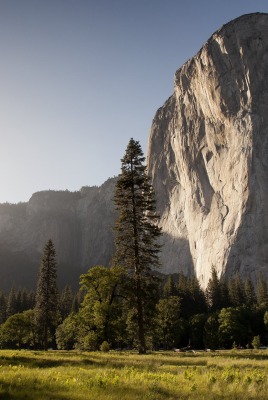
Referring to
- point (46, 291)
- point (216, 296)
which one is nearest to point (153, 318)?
point (46, 291)

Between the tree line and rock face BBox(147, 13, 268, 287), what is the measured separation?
1053 inches

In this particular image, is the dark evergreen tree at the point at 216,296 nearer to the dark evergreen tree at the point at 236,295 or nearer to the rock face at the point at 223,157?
the dark evergreen tree at the point at 236,295

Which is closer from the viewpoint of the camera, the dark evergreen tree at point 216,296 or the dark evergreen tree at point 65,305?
the dark evergreen tree at point 216,296

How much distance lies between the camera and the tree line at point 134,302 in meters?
26.9

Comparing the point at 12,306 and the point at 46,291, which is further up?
the point at 46,291

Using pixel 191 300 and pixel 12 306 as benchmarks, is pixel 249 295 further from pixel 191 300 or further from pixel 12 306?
pixel 12 306

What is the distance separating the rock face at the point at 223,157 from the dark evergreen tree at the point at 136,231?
94.5 metres

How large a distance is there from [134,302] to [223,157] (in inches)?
4423

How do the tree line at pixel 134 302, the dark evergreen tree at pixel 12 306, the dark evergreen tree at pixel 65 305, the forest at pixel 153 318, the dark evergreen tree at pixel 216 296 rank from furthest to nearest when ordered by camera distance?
the dark evergreen tree at pixel 65 305, the dark evergreen tree at pixel 12 306, the dark evergreen tree at pixel 216 296, the forest at pixel 153 318, the tree line at pixel 134 302

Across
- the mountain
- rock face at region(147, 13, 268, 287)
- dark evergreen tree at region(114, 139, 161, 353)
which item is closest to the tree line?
dark evergreen tree at region(114, 139, 161, 353)

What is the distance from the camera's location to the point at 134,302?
1043 inches

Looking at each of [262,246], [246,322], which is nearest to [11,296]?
[246,322]

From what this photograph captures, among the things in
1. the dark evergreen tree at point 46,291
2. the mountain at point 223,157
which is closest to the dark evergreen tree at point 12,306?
the dark evergreen tree at point 46,291

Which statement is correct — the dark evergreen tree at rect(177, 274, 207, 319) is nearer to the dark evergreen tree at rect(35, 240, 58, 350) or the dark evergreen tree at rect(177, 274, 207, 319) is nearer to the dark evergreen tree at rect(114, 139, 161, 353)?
the dark evergreen tree at rect(35, 240, 58, 350)
